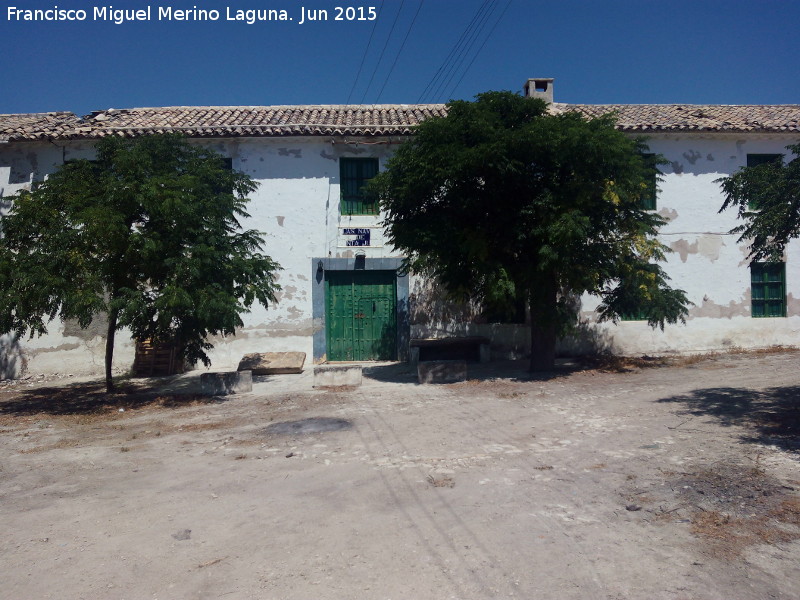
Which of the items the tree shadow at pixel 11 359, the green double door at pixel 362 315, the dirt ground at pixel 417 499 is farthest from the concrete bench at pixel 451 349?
the tree shadow at pixel 11 359

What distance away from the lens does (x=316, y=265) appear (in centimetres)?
1459

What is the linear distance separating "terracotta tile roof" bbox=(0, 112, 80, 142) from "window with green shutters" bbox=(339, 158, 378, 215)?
6.56 m

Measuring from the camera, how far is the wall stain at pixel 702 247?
48.6ft

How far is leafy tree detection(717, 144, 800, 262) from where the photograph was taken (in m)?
6.87

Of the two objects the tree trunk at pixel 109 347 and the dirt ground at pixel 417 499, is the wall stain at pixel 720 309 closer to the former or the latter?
the dirt ground at pixel 417 499

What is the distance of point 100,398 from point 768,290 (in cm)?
1516

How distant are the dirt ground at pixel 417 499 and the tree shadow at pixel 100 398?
0.71m

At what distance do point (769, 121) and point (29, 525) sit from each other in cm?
1706

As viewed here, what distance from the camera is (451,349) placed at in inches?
565

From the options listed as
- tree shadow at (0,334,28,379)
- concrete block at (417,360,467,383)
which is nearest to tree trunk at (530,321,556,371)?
concrete block at (417,360,467,383)

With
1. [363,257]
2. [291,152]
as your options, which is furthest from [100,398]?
[291,152]

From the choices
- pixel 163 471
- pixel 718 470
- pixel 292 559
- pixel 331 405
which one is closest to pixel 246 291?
pixel 331 405

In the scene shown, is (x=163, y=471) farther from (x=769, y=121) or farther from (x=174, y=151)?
(x=769, y=121)

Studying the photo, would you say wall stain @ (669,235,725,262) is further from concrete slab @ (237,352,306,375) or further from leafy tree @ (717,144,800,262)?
concrete slab @ (237,352,306,375)
